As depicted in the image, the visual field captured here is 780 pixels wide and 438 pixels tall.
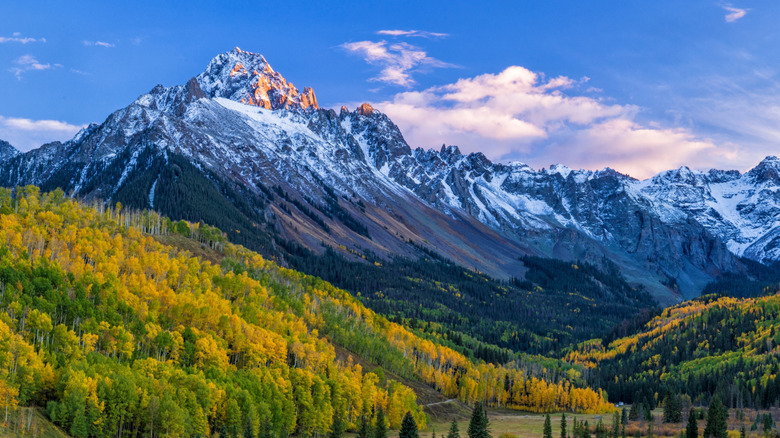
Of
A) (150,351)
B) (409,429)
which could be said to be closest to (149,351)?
(150,351)

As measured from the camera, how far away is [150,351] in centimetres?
13938

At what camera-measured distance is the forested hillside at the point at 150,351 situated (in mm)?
106625

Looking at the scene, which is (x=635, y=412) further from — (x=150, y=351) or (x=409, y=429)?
(x=150, y=351)

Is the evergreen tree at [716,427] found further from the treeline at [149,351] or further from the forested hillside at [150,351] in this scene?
the forested hillside at [150,351]

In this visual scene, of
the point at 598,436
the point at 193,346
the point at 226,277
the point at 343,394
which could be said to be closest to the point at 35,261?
the point at 193,346

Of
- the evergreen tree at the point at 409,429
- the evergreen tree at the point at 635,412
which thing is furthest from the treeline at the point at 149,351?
the evergreen tree at the point at 635,412

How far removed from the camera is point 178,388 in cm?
11788

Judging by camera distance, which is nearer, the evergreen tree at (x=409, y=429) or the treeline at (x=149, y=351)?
the treeline at (x=149, y=351)

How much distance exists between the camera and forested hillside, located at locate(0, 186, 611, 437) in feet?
350

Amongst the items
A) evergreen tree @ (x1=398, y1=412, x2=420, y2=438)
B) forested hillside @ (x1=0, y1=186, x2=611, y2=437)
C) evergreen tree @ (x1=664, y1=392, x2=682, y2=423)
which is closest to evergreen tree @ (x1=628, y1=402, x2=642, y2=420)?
evergreen tree @ (x1=664, y1=392, x2=682, y2=423)

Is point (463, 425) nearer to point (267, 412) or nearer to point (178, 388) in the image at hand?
point (267, 412)

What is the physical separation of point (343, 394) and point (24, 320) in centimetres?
6548

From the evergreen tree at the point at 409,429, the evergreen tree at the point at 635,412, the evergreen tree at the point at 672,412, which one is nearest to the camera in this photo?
the evergreen tree at the point at 409,429

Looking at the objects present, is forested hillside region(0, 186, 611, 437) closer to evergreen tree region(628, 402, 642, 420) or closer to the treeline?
the treeline
